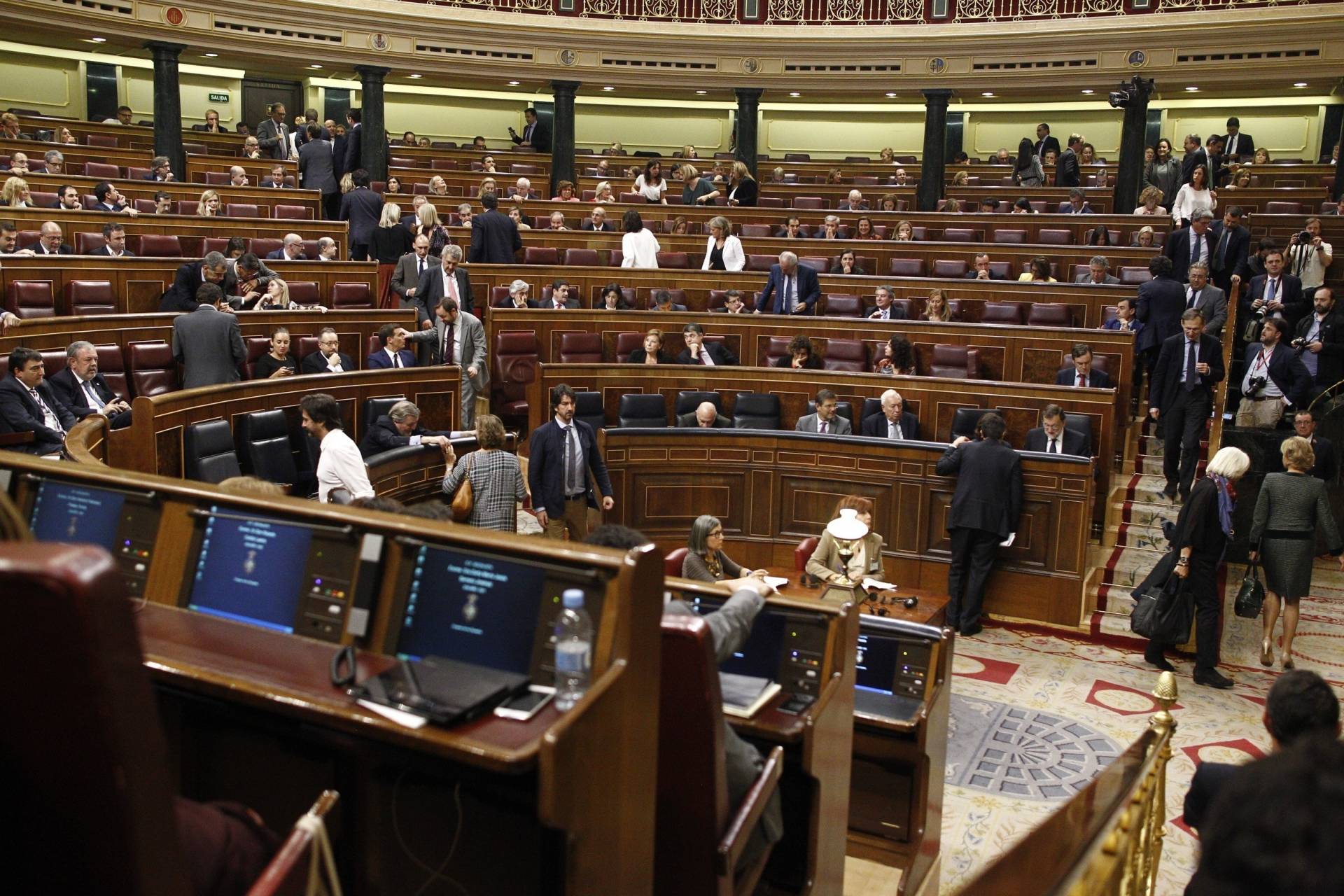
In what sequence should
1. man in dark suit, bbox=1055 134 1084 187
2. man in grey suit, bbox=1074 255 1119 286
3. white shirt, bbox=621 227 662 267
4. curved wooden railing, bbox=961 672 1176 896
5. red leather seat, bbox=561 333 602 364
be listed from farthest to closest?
man in dark suit, bbox=1055 134 1084 187 < white shirt, bbox=621 227 662 267 < man in grey suit, bbox=1074 255 1119 286 < red leather seat, bbox=561 333 602 364 < curved wooden railing, bbox=961 672 1176 896

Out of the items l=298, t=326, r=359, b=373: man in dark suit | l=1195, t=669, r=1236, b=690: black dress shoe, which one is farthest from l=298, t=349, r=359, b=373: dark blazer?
l=1195, t=669, r=1236, b=690: black dress shoe

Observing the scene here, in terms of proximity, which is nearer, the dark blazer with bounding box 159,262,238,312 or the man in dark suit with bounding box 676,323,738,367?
the dark blazer with bounding box 159,262,238,312

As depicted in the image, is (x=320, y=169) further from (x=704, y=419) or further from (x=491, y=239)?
(x=704, y=419)

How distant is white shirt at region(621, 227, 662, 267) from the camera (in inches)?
412

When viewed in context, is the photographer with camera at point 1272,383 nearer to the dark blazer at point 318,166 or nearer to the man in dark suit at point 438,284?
the man in dark suit at point 438,284

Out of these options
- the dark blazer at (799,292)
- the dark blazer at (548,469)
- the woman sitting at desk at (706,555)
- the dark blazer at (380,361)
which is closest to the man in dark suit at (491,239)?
the dark blazer at (799,292)

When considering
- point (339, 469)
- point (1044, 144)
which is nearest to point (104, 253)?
point (339, 469)

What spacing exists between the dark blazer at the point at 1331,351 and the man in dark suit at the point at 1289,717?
722 cm

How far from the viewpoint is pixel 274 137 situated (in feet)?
46.6

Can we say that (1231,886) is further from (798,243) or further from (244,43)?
(244,43)

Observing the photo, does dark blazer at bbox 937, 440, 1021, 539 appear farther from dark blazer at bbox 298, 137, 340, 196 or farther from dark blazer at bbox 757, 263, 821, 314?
dark blazer at bbox 298, 137, 340, 196

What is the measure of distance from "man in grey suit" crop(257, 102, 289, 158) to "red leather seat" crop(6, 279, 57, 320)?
275 inches

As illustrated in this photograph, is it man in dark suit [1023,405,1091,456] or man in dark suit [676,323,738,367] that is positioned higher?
man in dark suit [676,323,738,367]

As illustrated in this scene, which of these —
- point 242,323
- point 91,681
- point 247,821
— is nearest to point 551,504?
point 242,323
